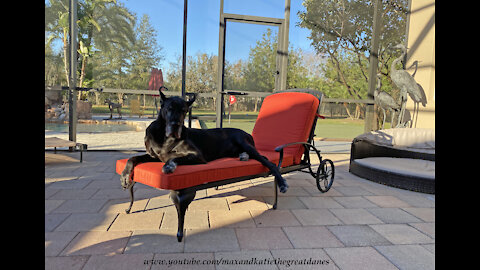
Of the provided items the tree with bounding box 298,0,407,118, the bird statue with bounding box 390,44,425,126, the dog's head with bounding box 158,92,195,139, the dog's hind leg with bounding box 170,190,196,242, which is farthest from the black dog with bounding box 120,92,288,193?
the tree with bounding box 298,0,407,118

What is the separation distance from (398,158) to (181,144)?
409cm

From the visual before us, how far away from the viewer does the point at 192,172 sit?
8.14 ft

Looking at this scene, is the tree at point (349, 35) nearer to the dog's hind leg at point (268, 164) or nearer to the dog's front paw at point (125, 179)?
the dog's hind leg at point (268, 164)

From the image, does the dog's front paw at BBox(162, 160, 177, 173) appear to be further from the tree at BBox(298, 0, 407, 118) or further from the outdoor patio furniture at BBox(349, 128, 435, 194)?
the tree at BBox(298, 0, 407, 118)

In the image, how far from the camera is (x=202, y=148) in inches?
120

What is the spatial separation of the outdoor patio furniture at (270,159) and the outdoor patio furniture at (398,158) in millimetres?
1086

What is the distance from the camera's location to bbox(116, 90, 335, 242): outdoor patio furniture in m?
2.42

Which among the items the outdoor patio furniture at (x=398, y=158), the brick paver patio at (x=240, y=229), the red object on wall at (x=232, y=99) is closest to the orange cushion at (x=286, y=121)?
the brick paver patio at (x=240, y=229)

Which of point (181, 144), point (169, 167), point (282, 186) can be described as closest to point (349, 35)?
point (282, 186)

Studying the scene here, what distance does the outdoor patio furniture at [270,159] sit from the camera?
2424 mm
